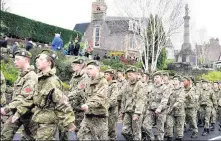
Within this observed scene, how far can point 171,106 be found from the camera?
12141 mm

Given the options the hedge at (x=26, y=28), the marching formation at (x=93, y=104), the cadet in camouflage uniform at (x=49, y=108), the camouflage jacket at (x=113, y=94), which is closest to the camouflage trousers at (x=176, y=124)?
the marching formation at (x=93, y=104)

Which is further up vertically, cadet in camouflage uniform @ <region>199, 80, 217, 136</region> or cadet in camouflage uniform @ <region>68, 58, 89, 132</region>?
cadet in camouflage uniform @ <region>68, 58, 89, 132</region>

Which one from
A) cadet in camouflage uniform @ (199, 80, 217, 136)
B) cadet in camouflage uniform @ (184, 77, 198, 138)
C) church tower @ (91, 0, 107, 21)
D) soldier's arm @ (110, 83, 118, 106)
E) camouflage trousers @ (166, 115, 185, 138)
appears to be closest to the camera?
soldier's arm @ (110, 83, 118, 106)

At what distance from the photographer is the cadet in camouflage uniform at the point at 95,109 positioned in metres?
7.57

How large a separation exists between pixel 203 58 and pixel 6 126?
278 feet

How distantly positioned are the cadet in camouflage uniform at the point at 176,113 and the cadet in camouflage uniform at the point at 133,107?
2.46 m

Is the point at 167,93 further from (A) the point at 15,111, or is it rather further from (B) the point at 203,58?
(B) the point at 203,58

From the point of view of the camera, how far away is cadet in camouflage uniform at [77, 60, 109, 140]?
24.8 ft

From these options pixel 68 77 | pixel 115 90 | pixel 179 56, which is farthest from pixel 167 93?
pixel 179 56

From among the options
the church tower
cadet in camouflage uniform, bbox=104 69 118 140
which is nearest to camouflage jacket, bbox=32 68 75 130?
cadet in camouflage uniform, bbox=104 69 118 140

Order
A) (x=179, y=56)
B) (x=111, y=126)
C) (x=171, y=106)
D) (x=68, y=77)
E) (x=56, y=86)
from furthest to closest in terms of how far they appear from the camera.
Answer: (x=179, y=56) < (x=68, y=77) < (x=171, y=106) < (x=111, y=126) < (x=56, y=86)

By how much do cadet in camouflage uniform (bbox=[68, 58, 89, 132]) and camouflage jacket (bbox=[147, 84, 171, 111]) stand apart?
265cm

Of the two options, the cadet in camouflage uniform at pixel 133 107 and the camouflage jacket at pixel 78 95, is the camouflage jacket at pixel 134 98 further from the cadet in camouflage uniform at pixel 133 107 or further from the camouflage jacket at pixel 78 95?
the camouflage jacket at pixel 78 95

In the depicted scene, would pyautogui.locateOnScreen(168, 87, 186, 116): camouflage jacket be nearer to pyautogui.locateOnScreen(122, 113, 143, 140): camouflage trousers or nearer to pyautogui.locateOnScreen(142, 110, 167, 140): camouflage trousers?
pyautogui.locateOnScreen(142, 110, 167, 140): camouflage trousers
